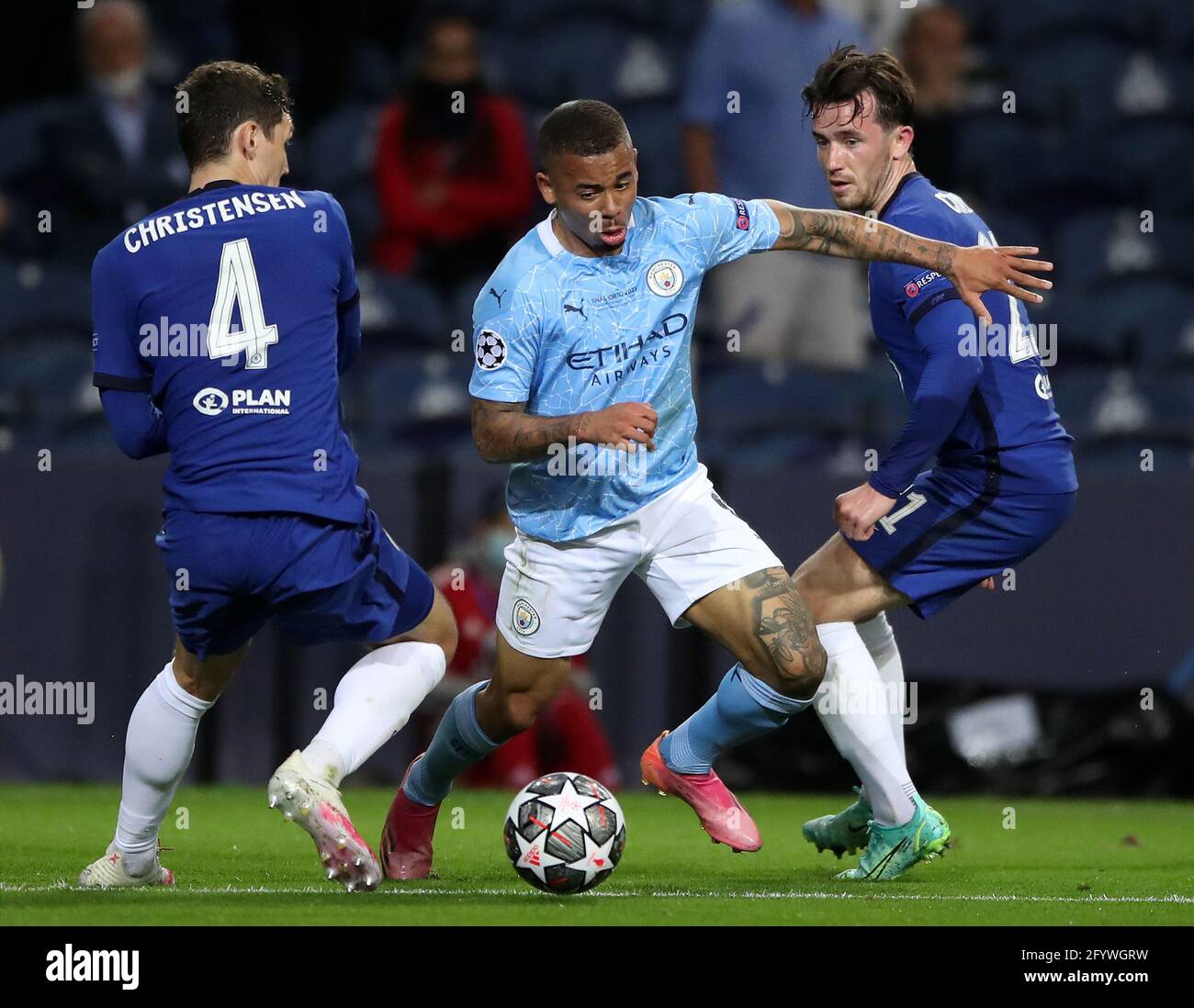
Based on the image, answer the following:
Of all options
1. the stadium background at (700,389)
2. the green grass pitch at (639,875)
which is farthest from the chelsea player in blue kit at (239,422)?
the stadium background at (700,389)

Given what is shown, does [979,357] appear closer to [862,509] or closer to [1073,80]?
[862,509]

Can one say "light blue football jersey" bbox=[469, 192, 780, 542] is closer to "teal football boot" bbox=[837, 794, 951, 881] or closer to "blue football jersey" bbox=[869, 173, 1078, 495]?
"blue football jersey" bbox=[869, 173, 1078, 495]

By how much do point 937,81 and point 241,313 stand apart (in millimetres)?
6316

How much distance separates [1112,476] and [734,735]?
418cm

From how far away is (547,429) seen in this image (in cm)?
502

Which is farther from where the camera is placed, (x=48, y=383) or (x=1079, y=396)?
(x=1079, y=396)

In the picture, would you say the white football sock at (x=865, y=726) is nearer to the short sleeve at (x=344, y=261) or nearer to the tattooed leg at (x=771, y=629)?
the tattooed leg at (x=771, y=629)

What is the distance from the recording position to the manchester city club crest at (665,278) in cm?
543

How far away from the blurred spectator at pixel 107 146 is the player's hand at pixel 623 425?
5945 mm

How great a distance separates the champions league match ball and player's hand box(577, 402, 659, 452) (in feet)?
3.14

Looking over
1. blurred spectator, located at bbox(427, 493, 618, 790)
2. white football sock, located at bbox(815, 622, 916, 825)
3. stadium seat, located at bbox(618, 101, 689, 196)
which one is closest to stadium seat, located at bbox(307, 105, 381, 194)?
stadium seat, located at bbox(618, 101, 689, 196)

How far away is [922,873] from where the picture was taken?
5.84 metres

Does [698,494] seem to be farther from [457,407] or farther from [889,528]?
[457,407]

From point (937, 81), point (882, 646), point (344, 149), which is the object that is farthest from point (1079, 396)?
point (882, 646)
